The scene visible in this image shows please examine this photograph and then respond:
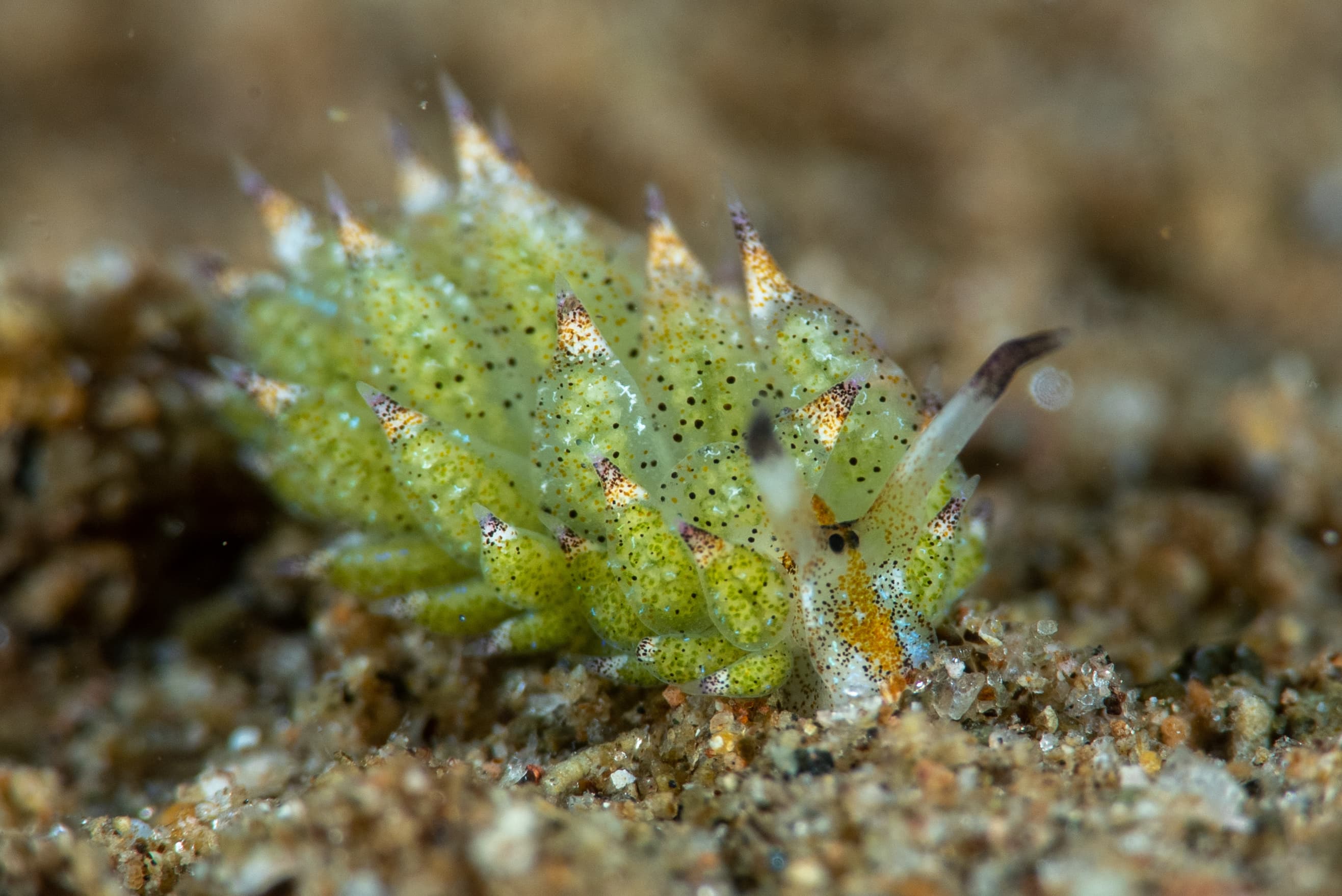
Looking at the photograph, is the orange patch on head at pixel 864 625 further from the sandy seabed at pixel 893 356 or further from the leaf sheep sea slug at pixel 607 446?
the sandy seabed at pixel 893 356

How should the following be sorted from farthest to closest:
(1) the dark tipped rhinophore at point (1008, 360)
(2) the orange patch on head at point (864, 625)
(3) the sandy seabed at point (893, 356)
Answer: (2) the orange patch on head at point (864, 625) → (1) the dark tipped rhinophore at point (1008, 360) → (3) the sandy seabed at point (893, 356)

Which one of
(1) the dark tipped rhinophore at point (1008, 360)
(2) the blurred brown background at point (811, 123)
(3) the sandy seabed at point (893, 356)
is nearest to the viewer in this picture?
(3) the sandy seabed at point (893, 356)

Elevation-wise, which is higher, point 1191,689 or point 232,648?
point 1191,689

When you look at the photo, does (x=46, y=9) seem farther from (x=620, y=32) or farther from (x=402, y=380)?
(x=402, y=380)

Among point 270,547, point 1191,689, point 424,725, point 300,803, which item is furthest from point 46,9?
point 1191,689

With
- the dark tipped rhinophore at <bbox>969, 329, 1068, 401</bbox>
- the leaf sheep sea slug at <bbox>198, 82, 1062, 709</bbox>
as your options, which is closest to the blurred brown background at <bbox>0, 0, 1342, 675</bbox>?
the leaf sheep sea slug at <bbox>198, 82, 1062, 709</bbox>

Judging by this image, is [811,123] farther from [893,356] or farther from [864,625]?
[864,625]

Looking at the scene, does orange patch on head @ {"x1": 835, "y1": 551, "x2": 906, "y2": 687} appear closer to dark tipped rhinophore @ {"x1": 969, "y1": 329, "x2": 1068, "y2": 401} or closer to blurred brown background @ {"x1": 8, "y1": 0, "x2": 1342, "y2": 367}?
dark tipped rhinophore @ {"x1": 969, "y1": 329, "x2": 1068, "y2": 401}

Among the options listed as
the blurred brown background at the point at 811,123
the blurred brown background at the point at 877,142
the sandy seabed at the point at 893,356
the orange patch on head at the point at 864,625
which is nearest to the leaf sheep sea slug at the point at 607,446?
the orange patch on head at the point at 864,625
